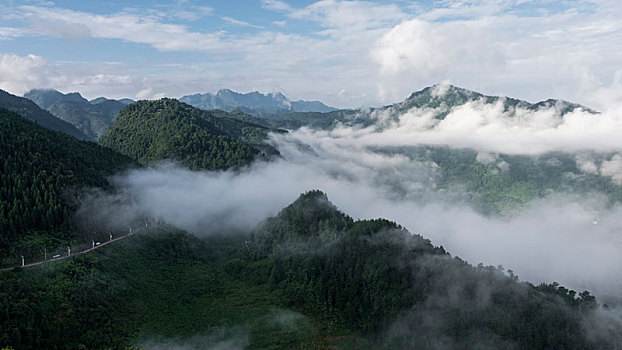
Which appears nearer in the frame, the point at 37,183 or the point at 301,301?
the point at 37,183

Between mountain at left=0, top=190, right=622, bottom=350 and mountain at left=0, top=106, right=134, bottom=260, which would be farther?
mountain at left=0, top=106, right=134, bottom=260

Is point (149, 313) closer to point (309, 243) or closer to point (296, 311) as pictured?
point (296, 311)

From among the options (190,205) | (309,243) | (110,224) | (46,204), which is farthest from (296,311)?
(190,205)

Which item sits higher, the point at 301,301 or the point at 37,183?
the point at 37,183

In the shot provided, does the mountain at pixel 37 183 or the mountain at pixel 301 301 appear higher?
the mountain at pixel 37 183
